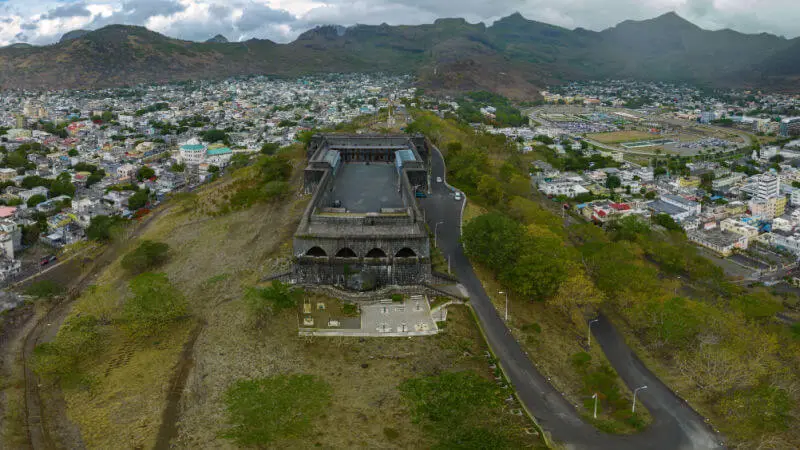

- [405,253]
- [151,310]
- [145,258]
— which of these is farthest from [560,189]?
[151,310]

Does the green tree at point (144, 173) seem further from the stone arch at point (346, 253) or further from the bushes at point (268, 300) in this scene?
the stone arch at point (346, 253)

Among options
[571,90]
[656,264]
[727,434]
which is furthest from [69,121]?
[571,90]

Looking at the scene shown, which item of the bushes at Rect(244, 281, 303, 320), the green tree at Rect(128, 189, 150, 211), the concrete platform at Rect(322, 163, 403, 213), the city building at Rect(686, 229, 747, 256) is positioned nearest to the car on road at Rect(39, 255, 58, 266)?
the green tree at Rect(128, 189, 150, 211)

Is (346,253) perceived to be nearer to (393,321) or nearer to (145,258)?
(393,321)

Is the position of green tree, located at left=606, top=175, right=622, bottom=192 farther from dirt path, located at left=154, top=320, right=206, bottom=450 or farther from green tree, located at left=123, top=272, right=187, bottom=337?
green tree, located at left=123, top=272, right=187, bottom=337

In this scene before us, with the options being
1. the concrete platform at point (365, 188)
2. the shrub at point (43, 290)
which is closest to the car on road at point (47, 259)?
the shrub at point (43, 290)

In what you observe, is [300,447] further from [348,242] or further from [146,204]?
[146,204]
